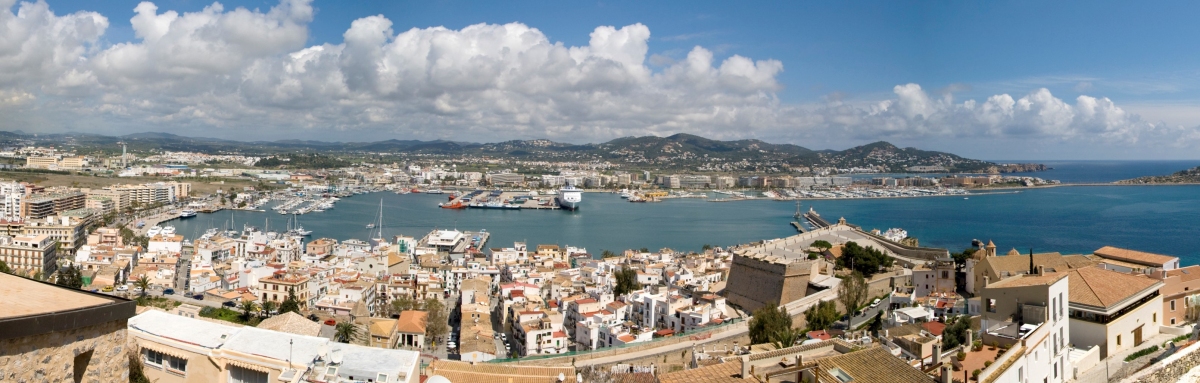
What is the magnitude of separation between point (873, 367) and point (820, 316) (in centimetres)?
513

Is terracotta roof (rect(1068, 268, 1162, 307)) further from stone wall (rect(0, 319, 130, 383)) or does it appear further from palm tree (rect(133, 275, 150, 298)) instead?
palm tree (rect(133, 275, 150, 298))

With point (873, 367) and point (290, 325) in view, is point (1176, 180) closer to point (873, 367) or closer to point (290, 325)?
point (873, 367)

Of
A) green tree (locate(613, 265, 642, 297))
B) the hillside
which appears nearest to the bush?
green tree (locate(613, 265, 642, 297))

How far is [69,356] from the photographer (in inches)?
76.1

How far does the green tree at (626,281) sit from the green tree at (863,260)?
3.18m

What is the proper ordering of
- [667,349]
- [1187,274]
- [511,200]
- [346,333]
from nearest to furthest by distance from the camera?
[1187,274] → [346,333] → [667,349] → [511,200]

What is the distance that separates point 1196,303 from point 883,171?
7349 cm

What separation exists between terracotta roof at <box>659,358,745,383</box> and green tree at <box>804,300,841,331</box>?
5033 mm

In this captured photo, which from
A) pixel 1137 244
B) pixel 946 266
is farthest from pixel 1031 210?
pixel 946 266

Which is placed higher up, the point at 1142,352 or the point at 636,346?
the point at 1142,352

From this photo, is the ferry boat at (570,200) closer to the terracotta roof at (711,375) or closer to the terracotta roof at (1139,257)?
the terracotta roof at (1139,257)

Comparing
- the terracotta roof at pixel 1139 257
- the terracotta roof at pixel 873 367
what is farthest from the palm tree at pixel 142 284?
the terracotta roof at pixel 1139 257

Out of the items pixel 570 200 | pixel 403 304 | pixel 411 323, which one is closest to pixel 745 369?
pixel 411 323

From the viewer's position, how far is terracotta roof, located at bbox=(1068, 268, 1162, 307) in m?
4.22
